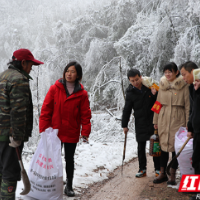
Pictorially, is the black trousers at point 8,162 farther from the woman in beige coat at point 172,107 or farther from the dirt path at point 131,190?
the woman in beige coat at point 172,107

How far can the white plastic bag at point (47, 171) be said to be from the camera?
102 inches

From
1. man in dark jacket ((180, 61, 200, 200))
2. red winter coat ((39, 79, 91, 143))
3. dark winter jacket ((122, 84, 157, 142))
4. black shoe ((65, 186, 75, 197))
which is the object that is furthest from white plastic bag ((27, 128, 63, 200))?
man in dark jacket ((180, 61, 200, 200))

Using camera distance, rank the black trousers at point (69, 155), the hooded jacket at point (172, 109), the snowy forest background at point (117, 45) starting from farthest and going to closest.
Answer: the snowy forest background at point (117, 45) → the hooded jacket at point (172, 109) → the black trousers at point (69, 155)

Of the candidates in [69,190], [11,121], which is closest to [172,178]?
[69,190]

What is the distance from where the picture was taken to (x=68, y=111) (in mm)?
2900

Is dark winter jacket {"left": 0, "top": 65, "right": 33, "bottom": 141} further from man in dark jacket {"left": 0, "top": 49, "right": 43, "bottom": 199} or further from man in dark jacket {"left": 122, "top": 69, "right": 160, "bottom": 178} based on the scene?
man in dark jacket {"left": 122, "top": 69, "right": 160, "bottom": 178}

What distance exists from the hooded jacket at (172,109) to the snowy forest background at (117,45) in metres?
3.16

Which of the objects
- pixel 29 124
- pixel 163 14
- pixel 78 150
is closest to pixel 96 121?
pixel 78 150

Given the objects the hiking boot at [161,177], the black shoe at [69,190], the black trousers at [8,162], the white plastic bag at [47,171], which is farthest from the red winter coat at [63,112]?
the hiking boot at [161,177]

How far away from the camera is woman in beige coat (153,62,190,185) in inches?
123

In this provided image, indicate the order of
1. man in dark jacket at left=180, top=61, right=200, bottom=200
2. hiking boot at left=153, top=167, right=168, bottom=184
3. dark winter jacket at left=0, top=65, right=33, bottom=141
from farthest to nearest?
1. hiking boot at left=153, top=167, right=168, bottom=184
2. man in dark jacket at left=180, top=61, right=200, bottom=200
3. dark winter jacket at left=0, top=65, right=33, bottom=141

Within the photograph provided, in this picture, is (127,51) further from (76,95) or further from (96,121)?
(76,95)

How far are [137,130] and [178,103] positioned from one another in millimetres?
839

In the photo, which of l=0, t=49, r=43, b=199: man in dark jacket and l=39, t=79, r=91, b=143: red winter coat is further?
l=39, t=79, r=91, b=143: red winter coat
